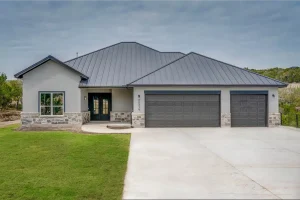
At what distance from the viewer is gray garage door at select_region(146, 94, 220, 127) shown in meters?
18.0

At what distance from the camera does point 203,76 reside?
18500 mm

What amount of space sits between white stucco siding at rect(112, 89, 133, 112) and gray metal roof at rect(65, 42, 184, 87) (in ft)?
4.57

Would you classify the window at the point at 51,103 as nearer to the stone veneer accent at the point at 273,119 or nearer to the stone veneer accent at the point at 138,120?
the stone veneer accent at the point at 138,120

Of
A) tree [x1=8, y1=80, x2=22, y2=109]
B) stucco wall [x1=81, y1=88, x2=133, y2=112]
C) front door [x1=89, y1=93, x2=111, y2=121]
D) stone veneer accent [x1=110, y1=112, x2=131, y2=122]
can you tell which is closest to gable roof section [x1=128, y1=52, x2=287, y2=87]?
stucco wall [x1=81, y1=88, x2=133, y2=112]

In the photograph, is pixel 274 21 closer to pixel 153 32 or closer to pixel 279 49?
pixel 279 49

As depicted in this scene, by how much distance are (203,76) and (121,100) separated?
22.4ft

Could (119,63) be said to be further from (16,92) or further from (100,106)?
(16,92)

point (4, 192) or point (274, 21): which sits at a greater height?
point (274, 21)

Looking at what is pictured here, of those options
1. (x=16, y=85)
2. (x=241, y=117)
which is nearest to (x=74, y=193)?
(x=241, y=117)

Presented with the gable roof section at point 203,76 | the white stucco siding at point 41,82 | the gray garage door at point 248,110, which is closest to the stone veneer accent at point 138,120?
the gable roof section at point 203,76

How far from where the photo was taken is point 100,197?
5.69m

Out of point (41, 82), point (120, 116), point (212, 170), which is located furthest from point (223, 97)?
point (41, 82)

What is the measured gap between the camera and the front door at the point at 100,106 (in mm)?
21703

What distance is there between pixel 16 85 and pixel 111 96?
19.6 metres
